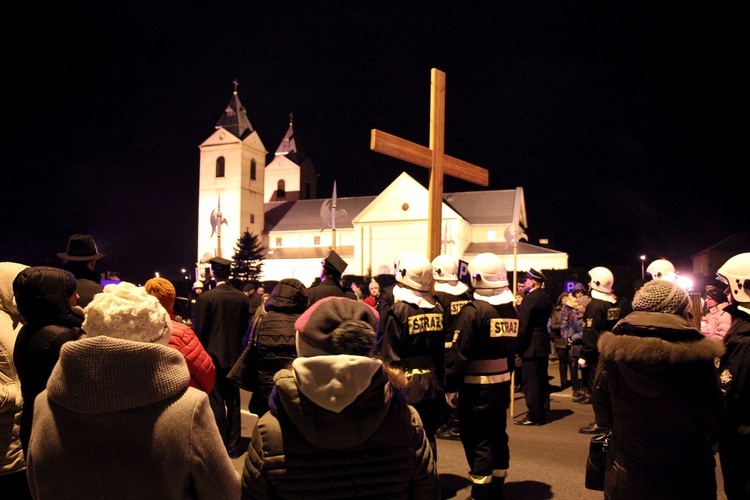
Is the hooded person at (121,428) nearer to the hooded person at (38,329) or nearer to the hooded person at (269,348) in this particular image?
the hooded person at (38,329)

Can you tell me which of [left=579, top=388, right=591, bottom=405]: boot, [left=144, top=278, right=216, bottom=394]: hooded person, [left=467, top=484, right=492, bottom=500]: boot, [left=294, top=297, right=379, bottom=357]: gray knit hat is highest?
[left=294, top=297, right=379, bottom=357]: gray knit hat

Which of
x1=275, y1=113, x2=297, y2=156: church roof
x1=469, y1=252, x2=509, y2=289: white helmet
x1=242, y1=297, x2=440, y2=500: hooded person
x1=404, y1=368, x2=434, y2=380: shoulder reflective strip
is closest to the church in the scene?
x1=275, y1=113, x2=297, y2=156: church roof

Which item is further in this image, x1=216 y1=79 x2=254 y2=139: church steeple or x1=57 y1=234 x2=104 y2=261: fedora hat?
x1=216 y1=79 x2=254 y2=139: church steeple

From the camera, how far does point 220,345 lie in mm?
7270

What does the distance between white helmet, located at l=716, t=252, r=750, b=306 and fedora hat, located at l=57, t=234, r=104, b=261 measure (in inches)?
208

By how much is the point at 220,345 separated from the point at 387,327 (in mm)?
2890

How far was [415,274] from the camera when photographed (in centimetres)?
542

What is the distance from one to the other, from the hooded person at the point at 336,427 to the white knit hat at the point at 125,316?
2.07ft

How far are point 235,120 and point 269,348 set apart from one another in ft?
211

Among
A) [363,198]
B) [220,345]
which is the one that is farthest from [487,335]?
[363,198]

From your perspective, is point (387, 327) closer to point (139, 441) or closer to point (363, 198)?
point (139, 441)

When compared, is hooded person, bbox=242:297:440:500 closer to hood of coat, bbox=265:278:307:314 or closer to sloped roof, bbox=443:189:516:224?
hood of coat, bbox=265:278:307:314

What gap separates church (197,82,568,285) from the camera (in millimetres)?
53281

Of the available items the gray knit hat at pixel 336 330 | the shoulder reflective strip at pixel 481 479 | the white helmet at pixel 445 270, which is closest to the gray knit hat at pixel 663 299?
the gray knit hat at pixel 336 330
